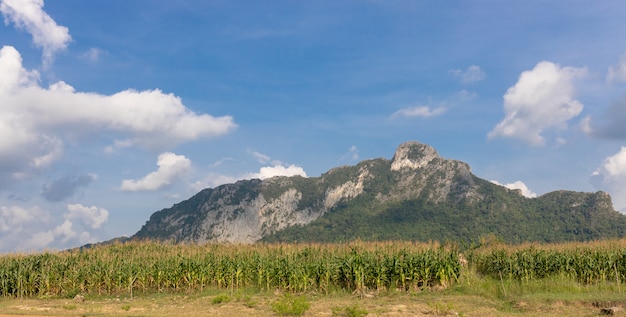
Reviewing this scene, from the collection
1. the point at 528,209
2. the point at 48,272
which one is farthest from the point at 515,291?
the point at 528,209

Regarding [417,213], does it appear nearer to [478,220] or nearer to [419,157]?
[478,220]

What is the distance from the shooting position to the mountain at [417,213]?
445ft

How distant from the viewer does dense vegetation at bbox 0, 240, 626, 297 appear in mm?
23859

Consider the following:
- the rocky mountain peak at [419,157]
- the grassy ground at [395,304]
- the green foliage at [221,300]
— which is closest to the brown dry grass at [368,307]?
the grassy ground at [395,304]

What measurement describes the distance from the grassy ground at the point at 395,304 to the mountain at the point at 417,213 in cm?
9258

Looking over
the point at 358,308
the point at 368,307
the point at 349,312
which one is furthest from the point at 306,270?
the point at 349,312

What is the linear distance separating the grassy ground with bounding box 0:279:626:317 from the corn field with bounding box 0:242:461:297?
42.0 inches

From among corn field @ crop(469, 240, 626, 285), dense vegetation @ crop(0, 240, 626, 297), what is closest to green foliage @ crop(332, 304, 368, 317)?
dense vegetation @ crop(0, 240, 626, 297)

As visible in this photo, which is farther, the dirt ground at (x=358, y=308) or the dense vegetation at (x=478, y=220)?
the dense vegetation at (x=478, y=220)

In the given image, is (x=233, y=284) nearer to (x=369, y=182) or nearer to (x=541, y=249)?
(x=541, y=249)

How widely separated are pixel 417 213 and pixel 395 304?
145 m

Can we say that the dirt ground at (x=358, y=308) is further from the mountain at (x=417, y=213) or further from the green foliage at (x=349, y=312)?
the mountain at (x=417, y=213)

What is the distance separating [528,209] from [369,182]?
6429cm

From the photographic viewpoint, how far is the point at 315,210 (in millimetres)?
196250
